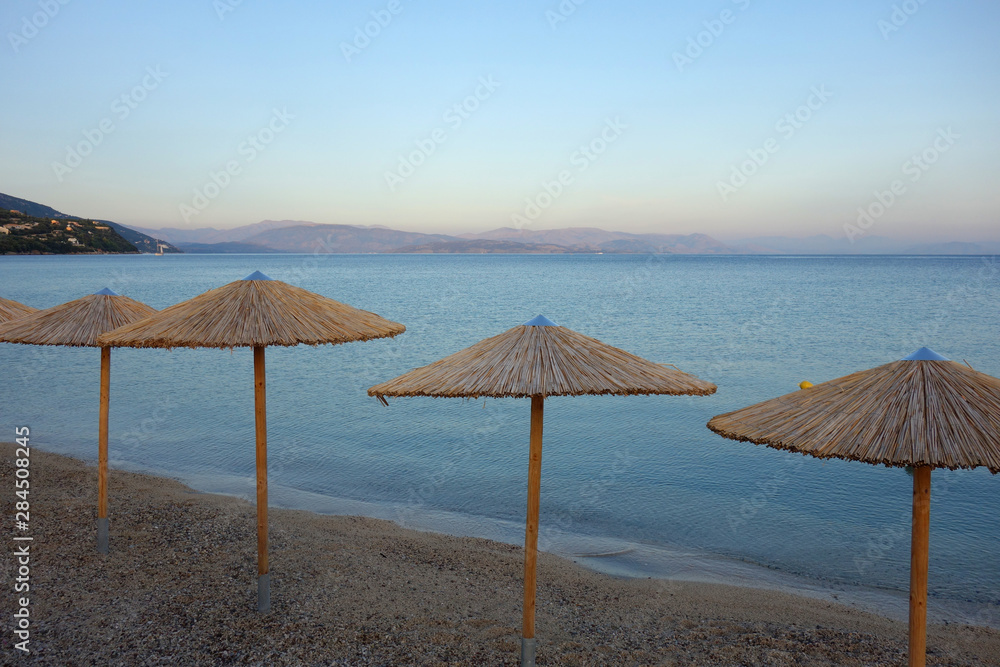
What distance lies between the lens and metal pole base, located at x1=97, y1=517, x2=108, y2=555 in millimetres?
8070

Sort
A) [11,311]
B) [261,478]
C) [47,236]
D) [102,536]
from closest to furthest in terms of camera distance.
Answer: [261,478] < [102,536] < [11,311] < [47,236]

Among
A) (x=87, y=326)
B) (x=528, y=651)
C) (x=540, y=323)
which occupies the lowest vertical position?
(x=528, y=651)

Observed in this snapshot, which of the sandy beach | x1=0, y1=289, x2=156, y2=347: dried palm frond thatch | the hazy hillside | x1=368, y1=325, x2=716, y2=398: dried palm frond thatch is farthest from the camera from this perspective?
the hazy hillside

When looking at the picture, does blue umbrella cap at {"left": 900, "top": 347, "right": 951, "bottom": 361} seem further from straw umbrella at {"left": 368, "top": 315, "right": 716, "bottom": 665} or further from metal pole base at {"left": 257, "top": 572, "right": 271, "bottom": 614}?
metal pole base at {"left": 257, "top": 572, "right": 271, "bottom": 614}

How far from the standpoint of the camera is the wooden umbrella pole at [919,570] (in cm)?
417

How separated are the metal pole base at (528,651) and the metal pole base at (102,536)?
5.69m

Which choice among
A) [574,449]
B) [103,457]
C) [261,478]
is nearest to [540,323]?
[261,478]

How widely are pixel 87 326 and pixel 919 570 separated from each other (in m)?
8.27

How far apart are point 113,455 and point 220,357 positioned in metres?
16.2

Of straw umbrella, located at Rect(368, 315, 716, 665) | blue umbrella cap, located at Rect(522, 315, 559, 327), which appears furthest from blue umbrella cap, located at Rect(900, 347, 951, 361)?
blue umbrella cap, located at Rect(522, 315, 559, 327)

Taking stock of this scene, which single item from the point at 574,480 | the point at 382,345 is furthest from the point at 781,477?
the point at 382,345

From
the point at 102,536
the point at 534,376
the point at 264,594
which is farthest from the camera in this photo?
the point at 102,536

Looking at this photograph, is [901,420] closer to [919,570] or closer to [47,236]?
[919,570]

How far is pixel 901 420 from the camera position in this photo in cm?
398
